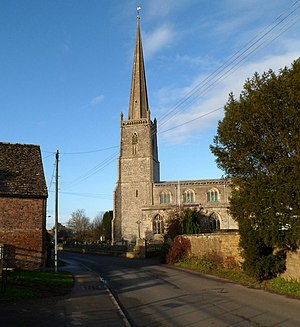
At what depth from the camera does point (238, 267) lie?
2216 cm

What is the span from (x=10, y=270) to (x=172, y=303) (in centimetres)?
1152

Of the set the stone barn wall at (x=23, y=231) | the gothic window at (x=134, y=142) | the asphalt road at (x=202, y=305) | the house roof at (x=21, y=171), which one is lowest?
the asphalt road at (x=202, y=305)

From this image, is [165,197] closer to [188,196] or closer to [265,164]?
[188,196]

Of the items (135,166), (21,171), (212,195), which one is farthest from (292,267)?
(135,166)

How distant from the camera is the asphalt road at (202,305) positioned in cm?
1044

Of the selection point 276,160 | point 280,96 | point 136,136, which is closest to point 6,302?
point 276,160

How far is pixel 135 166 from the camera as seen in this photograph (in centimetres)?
7094

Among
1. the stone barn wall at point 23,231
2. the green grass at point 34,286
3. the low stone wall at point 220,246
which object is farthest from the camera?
the low stone wall at point 220,246

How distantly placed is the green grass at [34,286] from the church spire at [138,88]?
56802mm

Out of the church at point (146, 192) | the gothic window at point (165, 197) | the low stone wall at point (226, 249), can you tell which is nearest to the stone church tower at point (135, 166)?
the church at point (146, 192)

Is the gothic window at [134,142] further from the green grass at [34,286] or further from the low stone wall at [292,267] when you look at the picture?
the low stone wall at [292,267]

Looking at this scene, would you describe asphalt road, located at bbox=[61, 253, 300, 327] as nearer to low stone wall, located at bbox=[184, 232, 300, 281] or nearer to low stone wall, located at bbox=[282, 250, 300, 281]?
low stone wall, located at bbox=[282, 250, 300, 281]

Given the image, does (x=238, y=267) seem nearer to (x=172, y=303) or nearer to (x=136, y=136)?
(x=172, y=303)

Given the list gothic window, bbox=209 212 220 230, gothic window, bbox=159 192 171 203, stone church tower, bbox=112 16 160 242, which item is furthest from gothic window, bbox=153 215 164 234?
gothic window, bbox=209 212 220 230
